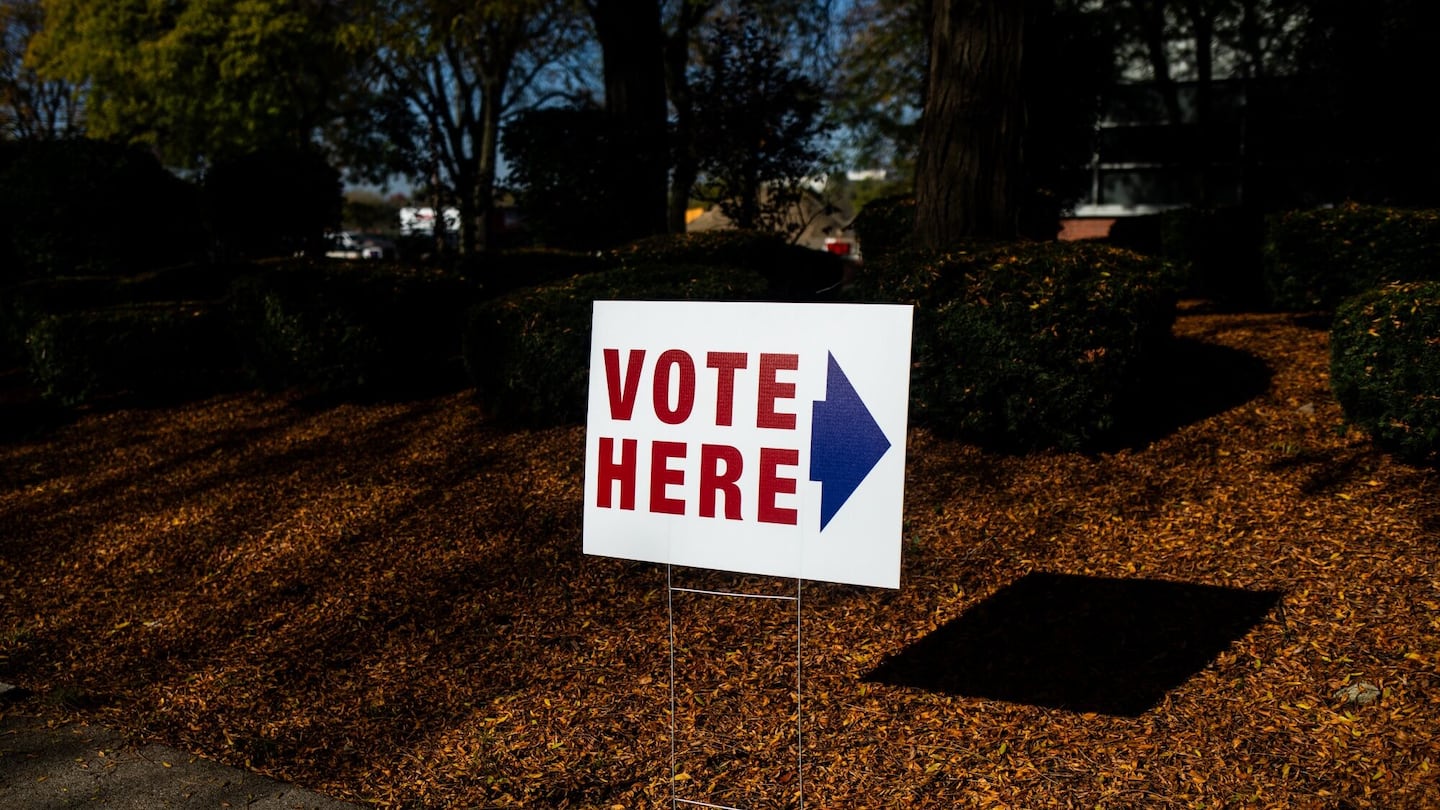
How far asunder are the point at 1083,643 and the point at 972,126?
3.66m

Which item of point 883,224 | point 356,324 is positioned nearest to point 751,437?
point 356,324

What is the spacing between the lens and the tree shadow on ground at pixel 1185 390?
5.97m

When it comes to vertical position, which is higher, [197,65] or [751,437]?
[197,65]

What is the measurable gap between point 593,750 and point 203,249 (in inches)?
519

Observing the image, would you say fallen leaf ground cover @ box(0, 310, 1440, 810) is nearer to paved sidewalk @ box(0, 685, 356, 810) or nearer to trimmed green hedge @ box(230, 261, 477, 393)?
paved sidewalk @ box(0, 685, 356, 810)

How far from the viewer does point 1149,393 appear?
638cm

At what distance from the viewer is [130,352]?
928 cm

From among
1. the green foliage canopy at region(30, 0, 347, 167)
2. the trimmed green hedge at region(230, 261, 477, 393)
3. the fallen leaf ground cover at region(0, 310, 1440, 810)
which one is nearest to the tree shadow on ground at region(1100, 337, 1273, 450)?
the fallen leaf ground cover at region(0, 310, 1440, 810)

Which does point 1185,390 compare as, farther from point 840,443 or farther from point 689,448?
point 689,448

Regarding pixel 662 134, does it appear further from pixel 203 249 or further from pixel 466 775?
pixel 466 775

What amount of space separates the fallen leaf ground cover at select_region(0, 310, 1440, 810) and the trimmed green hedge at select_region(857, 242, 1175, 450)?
0.83 ft

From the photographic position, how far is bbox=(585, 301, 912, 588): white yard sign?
330 centimetres

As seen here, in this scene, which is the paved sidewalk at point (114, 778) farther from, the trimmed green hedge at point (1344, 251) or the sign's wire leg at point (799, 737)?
the trimmed green hedge at point (1344, 251)

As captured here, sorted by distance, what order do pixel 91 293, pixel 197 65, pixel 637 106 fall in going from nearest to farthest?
pixel 91 293, pixel 637 106, pixel 197 65
